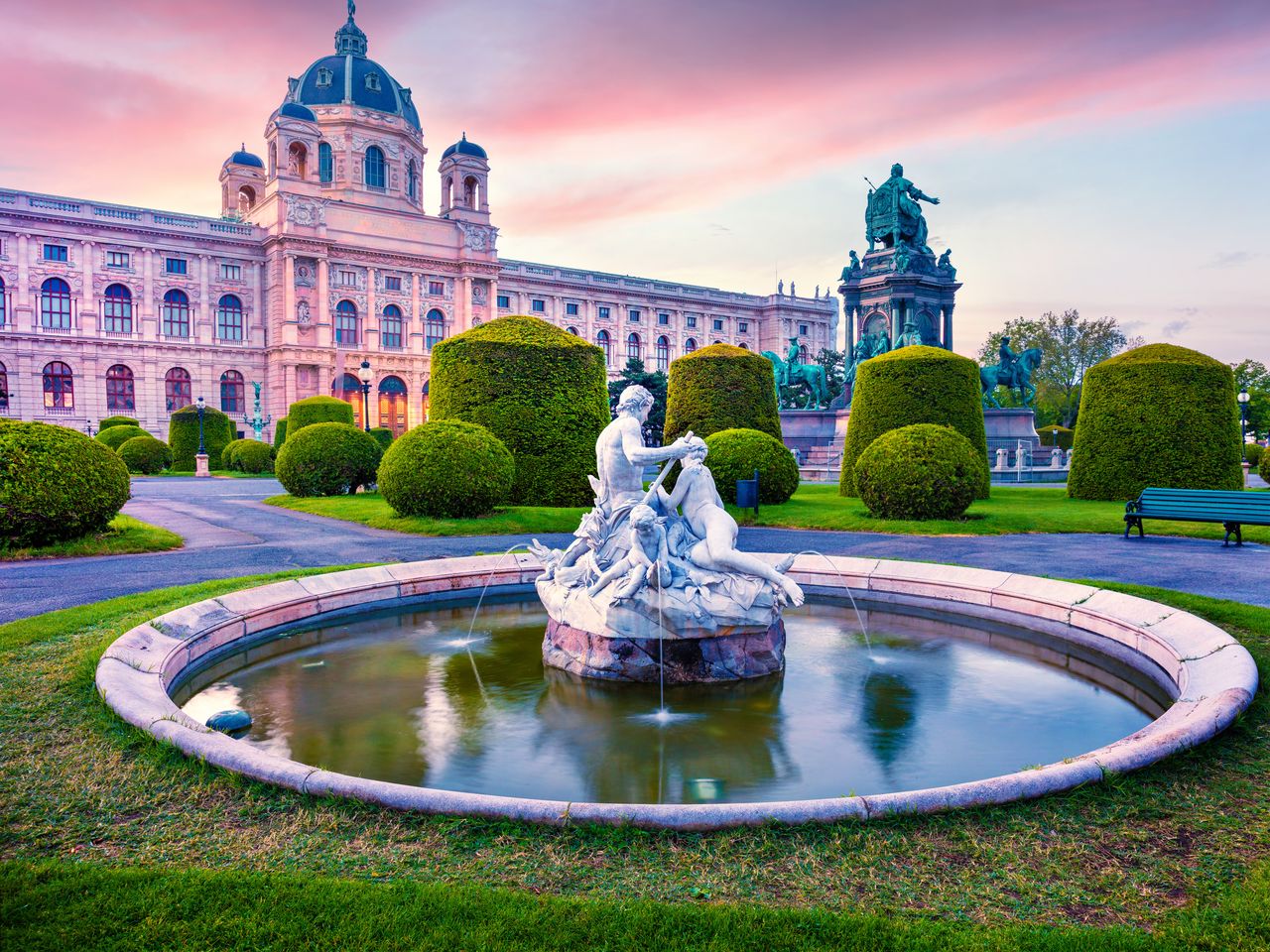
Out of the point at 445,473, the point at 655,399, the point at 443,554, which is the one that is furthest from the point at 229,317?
the point at 443,554

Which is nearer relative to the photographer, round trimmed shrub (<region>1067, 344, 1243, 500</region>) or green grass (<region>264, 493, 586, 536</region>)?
green grass (<region>264, 493, 586, 536</region>)

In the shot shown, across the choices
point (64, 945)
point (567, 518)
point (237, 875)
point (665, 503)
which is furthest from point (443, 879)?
point (567, 518)

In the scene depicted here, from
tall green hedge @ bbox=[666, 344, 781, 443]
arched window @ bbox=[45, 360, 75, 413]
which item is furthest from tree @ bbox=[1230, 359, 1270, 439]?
arched window @ bbox=[45, 360, 75, 413]

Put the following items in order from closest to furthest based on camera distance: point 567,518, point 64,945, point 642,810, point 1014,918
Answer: point 64,945 → point 1014,918 → point 642,810 → point 567,518

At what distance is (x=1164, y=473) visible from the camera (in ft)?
57.9

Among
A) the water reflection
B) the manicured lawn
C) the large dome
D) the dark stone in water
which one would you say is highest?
the large dome

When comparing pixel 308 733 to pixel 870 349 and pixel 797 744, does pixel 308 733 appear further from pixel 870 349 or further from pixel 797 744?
pixel 870 349

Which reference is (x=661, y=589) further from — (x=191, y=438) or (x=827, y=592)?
(x=191, y=438)

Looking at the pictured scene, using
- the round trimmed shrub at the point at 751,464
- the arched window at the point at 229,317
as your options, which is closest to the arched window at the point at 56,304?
the arched window at the point at 229,317

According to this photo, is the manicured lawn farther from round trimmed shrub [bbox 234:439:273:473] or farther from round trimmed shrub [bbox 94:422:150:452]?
round trimmed shrub [bbox 94:422:150:452]

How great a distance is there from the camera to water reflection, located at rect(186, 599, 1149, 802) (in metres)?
4.75

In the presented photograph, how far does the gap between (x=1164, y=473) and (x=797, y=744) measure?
53.9 ft

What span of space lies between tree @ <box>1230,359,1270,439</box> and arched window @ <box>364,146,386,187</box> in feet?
217

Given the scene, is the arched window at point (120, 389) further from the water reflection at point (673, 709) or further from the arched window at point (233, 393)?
the water reflection at point (673, 709)
